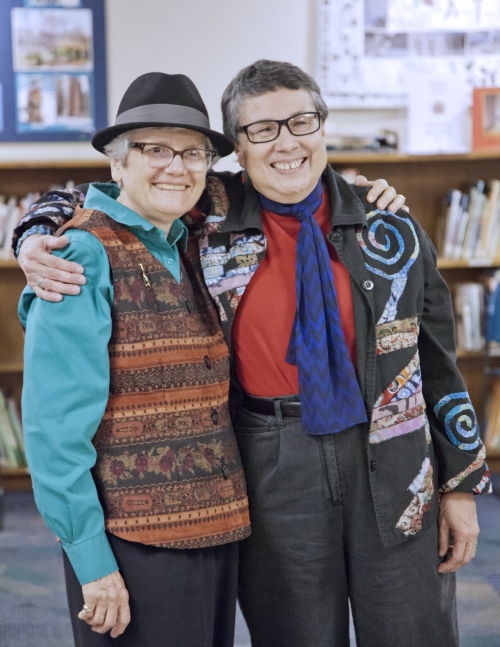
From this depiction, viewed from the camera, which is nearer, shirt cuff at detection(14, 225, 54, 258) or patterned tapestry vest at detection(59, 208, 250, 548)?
patterned tapestry vest at detection(59, 208, 250, 548)

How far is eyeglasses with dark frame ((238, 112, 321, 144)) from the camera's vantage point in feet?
5.07

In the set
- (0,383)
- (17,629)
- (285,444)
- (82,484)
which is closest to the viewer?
(82,484)

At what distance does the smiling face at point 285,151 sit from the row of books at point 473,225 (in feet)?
7.73

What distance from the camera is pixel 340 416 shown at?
1485 millimetres

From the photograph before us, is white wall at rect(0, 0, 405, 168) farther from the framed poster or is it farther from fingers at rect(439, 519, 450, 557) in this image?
fingers at rect(439, 519, 450, 557)

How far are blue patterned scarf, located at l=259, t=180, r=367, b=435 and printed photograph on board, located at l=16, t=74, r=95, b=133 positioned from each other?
2.62 metres

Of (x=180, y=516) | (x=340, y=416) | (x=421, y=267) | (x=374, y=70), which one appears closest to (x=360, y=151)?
(x=374, y=70)

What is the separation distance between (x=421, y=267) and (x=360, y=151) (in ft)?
7.28

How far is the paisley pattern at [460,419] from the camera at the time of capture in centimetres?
165

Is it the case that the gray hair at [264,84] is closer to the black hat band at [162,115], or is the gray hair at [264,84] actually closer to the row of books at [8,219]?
the black hat band at [162,115]

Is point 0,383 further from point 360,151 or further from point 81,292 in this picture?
point 81,292

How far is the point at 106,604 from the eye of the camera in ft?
4.25

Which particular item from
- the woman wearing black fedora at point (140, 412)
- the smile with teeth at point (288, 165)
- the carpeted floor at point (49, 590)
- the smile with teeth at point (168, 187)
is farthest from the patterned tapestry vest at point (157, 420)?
the carpeted floor at point (49, 590)

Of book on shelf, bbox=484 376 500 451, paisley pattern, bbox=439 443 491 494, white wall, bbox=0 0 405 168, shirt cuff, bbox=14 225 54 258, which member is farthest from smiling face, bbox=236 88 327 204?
book on shelf, bbox=484 376 500 451
